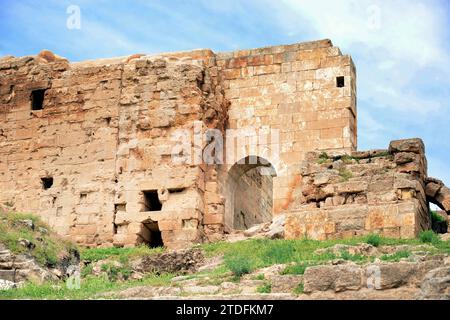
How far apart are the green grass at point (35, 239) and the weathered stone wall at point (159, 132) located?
374 centimetres

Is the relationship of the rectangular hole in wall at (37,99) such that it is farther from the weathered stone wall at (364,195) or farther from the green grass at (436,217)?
the green grass at (436,217)

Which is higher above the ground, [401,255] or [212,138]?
[212,138]

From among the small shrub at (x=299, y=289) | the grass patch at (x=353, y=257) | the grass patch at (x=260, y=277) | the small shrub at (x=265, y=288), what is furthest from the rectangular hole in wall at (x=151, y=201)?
the small shrub at (x=299, y=289)

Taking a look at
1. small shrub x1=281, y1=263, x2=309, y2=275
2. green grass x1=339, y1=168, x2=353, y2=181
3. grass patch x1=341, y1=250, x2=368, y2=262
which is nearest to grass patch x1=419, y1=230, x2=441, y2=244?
grass patch x1=341, y1=250, x2=368, y2=262

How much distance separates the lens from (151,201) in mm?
22234

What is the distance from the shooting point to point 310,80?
22562 millimetres

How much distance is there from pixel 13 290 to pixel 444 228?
28.5 feet

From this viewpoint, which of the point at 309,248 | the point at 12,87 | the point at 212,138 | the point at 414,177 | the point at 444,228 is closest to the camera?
the point at 309,248

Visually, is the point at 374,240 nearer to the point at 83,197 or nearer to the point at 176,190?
the point at 176,190

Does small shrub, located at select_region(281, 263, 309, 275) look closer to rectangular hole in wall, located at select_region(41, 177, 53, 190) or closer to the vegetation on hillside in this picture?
the vegetation on hillside

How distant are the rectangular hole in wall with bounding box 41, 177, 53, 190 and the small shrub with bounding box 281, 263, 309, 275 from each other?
10631mm

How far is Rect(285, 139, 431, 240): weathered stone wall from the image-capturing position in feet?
55.5
